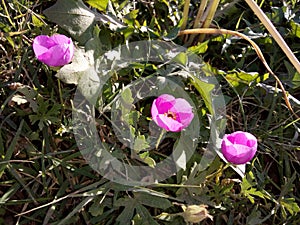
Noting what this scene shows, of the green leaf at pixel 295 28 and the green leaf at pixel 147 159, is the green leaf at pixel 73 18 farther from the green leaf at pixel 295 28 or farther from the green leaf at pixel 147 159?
the green leaf at pixel 295 28

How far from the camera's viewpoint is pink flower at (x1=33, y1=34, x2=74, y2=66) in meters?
1.11

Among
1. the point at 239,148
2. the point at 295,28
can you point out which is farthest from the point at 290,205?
the point at 295,28

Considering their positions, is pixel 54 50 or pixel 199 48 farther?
pixel 199 48

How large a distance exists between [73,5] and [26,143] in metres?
0.28

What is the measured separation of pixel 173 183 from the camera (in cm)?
118

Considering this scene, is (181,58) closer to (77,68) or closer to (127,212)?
(77,68)

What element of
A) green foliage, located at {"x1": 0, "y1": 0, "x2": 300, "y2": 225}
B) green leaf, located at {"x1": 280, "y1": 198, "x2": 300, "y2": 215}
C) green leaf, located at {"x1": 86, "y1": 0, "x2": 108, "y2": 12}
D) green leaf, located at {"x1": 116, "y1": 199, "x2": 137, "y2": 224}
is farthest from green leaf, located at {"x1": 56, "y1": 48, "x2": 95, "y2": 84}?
green leaf, located at {"x1": 280, "y1": 198, "x2": 300, "y2": 215}

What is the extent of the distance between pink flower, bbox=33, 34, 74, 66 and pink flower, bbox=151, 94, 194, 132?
0.18m

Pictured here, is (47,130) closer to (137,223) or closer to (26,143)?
(26,143)

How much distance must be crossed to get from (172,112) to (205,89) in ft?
0.29

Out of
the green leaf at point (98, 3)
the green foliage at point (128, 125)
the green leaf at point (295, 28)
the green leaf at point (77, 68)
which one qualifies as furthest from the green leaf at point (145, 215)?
the green leaf at point (295, 28)

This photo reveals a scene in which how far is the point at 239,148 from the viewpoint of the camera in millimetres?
1107

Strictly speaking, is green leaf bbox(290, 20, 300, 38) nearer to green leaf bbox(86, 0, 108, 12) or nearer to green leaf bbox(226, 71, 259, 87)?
green leaf bbox(226, 71, 259, 87)

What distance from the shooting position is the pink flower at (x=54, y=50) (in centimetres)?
111
